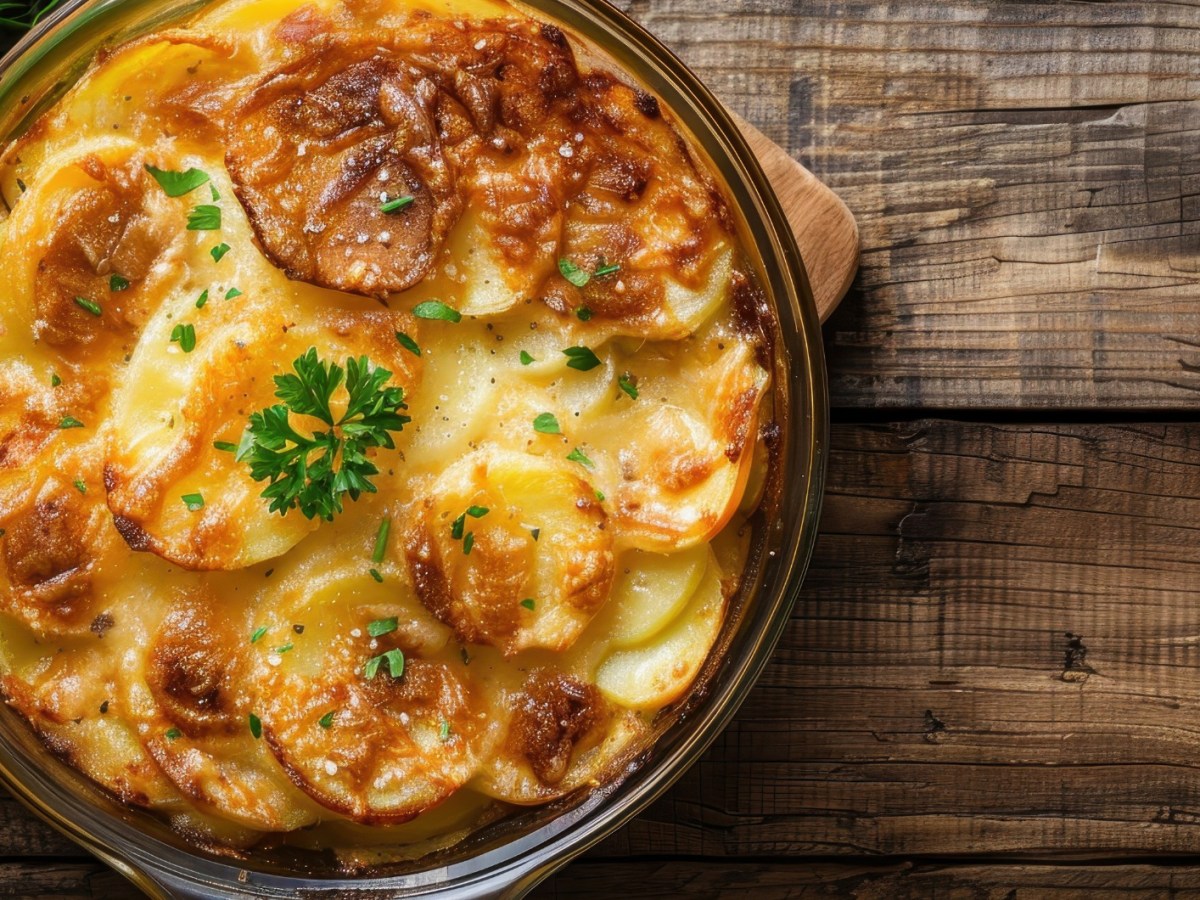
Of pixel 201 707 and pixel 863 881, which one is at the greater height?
pixel 201 707

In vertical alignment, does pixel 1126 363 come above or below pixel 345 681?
below

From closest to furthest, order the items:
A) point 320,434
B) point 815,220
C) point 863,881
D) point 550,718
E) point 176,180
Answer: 1. point 320,434
2. point 176,180
3. point 550,718
4. point 815,220
5. point 863,881

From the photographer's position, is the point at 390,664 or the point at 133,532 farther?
the point at 390,664

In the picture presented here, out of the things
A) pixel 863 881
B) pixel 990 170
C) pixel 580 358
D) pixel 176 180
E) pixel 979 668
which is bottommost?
pixel 863 881

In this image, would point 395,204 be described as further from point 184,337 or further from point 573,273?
point 184,337

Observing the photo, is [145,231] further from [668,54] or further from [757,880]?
[757,880]

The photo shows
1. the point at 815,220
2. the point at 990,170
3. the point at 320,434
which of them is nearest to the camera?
the point at 320,434

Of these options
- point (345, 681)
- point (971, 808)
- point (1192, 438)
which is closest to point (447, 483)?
point (345, 681)

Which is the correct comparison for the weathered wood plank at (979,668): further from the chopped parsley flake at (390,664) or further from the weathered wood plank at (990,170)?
the chopped parsley flake at (390,664)

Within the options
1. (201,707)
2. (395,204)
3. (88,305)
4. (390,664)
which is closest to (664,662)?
(390,664)
